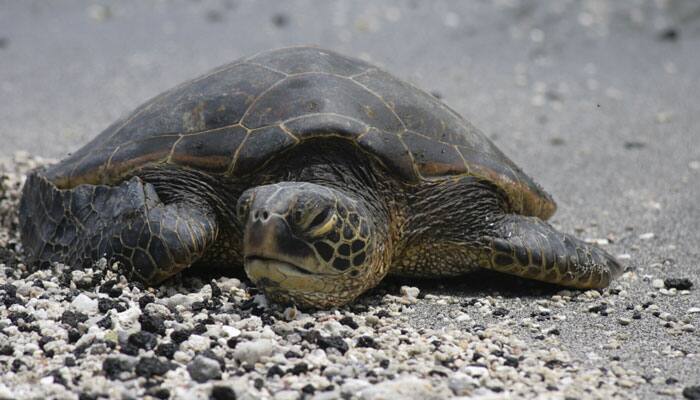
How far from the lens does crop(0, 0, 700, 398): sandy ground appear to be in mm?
3832

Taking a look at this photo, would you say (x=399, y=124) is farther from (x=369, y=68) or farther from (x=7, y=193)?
(x=7, y=193)

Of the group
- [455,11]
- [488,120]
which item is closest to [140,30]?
[455,11]

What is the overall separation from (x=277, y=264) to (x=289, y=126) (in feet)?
2.93

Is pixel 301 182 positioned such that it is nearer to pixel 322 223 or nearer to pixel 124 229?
pixel 322 223

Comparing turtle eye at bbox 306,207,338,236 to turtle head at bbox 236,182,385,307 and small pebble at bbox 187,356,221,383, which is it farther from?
small pebble at bbox 187,356,221,383

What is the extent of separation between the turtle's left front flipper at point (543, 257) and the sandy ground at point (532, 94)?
0.11 metres

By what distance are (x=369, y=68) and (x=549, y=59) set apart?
258 inches

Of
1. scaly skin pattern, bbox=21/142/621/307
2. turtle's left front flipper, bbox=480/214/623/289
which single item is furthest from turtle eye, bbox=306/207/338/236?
turtle's left front flipper, bbox=480/214/623/289

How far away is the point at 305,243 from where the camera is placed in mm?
3373

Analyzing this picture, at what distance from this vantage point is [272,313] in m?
3.55

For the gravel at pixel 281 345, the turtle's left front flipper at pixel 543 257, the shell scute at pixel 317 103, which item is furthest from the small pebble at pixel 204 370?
the turtle's left front flipper at pixel 543 257

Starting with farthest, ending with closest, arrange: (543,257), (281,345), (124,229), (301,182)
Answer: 1. (543,257)
2. (124,229)
3. (301,182)
4. (281,345)

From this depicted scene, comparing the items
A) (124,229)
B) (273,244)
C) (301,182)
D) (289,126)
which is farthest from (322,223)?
(124,229)

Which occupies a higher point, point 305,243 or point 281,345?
point 305,243
